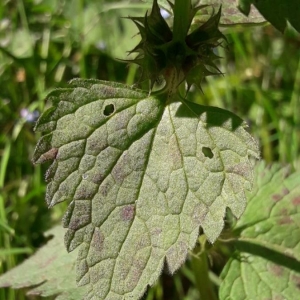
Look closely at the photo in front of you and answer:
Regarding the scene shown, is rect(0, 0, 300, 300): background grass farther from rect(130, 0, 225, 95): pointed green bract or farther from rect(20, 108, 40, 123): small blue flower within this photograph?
rect(130, 0, 225, 95): pointed green bract

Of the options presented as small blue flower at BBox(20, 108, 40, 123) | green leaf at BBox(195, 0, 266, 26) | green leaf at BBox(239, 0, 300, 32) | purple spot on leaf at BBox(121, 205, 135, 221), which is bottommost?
small blue flower at BBox(20, 108, 40, 123)

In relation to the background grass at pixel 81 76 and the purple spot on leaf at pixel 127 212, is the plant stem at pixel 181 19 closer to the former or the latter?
the purple spot on leaf at pixel 127 212

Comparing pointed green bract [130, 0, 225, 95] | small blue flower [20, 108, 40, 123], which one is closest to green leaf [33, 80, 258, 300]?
pointed green bract [130, 0, 225, 95]

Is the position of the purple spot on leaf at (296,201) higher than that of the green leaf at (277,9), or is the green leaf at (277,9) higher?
the green leaf at (277,9)

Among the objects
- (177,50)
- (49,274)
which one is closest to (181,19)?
(177,50)

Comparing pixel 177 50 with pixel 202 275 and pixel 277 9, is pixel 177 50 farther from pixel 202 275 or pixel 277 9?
pixel 202 275

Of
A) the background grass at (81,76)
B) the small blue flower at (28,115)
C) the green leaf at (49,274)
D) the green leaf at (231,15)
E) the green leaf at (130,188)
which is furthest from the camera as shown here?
the small blue flower at (28,115)

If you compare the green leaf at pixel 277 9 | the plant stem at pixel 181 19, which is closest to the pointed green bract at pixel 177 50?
the plant stem at pixel 181 19
